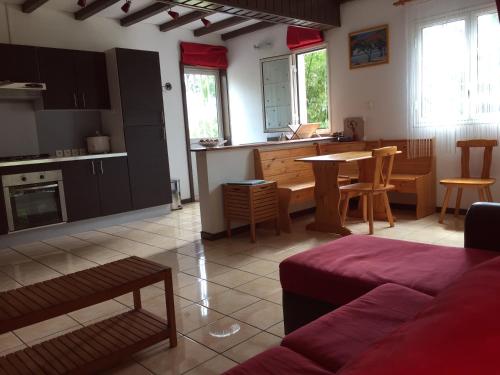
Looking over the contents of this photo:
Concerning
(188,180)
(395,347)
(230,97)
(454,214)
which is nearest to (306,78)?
(230,97)

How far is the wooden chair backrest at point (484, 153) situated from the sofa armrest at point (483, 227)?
8.36 feet

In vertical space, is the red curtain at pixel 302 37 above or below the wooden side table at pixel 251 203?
above

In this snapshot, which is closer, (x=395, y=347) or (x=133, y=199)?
(x=395, y=347)

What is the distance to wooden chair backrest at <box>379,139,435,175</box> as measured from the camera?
4720mm

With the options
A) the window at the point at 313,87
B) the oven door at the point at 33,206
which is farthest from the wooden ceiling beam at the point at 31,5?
the window at the point at 313,87

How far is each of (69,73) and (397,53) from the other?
3.86 m

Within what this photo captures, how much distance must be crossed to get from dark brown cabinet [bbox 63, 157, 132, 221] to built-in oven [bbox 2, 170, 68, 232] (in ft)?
0.33

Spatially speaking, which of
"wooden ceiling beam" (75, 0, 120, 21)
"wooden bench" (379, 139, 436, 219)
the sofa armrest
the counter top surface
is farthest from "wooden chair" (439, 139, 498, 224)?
"wooden ceiling beam" (75, 0, 120, 21)

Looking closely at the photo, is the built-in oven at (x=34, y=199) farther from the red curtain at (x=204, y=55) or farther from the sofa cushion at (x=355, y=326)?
the sofa cushion at (x=355, y=326)

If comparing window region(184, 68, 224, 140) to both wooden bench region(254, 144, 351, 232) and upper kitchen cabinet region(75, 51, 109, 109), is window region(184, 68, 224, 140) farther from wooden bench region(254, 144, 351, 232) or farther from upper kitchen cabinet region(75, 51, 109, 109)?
wooden bench region(254, 144, 351, 232)

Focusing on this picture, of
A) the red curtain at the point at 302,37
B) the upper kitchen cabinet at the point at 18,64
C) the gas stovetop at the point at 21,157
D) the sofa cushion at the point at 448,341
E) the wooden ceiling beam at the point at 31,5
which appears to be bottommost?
the sofa cushion at the point at 448,341

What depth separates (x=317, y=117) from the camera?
6.07 metres

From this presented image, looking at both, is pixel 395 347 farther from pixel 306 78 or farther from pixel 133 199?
pixel 306 78

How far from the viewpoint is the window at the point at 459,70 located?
4195 mm
